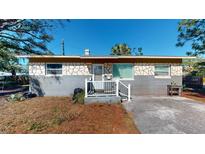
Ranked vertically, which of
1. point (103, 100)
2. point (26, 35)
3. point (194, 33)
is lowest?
point (103, 100)

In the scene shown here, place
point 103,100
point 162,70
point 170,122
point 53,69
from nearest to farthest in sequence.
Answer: point 170,122, point 103,100, point 53,69, point 162,70

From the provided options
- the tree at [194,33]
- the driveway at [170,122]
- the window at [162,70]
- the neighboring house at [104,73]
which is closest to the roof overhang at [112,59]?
the neighboring house at [104,73]

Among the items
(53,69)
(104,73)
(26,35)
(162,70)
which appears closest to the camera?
(53,69)

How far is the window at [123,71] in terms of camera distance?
32.7 ft

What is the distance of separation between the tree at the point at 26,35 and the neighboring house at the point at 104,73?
280cm

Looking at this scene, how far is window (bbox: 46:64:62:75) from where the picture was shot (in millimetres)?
9828

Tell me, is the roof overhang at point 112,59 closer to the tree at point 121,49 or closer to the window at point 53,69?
the window at point 53,69

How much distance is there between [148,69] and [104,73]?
3638mm

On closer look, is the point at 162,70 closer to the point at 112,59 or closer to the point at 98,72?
the point at 112,59

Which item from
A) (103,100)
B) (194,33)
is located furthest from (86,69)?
(194,33)

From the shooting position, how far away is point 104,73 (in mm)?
9953

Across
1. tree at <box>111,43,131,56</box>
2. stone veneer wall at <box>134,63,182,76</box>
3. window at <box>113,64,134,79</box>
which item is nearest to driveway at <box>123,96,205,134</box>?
window at <box>113,64,134,79</box>

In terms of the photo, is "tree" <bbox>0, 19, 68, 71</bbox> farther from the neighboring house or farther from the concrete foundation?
the concrete foundation
